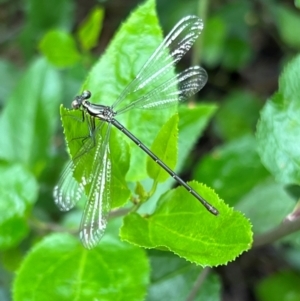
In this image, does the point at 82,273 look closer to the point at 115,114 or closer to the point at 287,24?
the point at 115,114

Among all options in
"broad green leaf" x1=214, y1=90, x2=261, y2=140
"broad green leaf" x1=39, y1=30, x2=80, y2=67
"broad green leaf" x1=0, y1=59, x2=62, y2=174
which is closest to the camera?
"broad green leaf" x1=0, y1=59, x2=62, y2=174

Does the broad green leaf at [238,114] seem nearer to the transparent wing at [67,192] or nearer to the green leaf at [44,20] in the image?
the green leaf at [44,20]

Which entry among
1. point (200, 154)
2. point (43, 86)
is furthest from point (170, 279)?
point (200, 154)

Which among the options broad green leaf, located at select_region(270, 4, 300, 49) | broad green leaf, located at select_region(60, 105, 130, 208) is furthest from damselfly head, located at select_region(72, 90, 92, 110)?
broad green leaf, located at select_region(270, 4, 300, 49)

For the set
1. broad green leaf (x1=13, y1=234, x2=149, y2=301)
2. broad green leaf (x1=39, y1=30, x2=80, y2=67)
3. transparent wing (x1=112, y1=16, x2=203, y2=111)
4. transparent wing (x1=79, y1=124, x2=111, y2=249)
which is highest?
transparent wing (x1=112, y1=16, x2=203, y2=111)

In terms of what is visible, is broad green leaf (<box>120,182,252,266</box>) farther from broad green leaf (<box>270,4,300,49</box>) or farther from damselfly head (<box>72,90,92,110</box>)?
broad green leaf (<box>270,4,300,49</box>)

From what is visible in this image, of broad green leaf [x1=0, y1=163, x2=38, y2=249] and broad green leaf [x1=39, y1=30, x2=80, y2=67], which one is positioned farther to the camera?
broad green leaf [x1=39, y1=30, x2=80, y2=67]

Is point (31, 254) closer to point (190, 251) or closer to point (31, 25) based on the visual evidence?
point (190, 251)

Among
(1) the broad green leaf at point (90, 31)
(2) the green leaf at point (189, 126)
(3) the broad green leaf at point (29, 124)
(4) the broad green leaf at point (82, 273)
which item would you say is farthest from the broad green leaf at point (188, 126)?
(1) the broad green leaf at point (90, 31)
